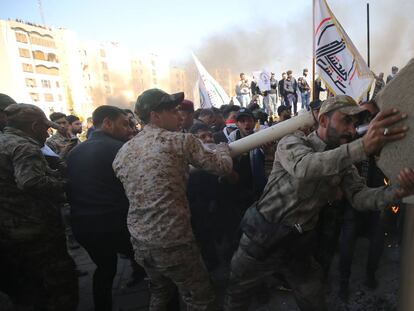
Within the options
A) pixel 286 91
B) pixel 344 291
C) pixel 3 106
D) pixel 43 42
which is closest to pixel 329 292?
pixel 344 291

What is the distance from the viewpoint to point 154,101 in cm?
195

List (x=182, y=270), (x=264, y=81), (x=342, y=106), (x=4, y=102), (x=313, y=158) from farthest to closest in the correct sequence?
(x=264, y=81), (x=4, y=102), (x=182, y=270), (x=342, y=106), (x=313, y=158)

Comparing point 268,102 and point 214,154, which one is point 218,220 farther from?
point 268,102

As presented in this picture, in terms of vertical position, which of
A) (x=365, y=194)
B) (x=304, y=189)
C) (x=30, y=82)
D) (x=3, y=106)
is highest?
(x=30, y=82)

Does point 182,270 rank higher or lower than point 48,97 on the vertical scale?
lower

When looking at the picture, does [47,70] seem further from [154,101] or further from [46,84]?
[154,101]

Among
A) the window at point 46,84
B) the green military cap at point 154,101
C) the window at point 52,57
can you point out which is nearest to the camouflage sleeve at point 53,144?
the green military cap at point 154,101

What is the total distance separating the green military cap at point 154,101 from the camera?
1.95 meters

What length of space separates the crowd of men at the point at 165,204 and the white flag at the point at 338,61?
92.6 inches

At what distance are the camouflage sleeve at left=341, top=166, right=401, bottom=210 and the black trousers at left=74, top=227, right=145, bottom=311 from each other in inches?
69.1

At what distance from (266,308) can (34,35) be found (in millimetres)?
63691

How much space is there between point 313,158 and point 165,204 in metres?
0.91

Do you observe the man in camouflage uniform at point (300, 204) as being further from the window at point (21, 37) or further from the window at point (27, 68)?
the window at point (21, 37)

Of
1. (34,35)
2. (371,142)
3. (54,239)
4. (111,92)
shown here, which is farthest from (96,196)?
(111,92)
